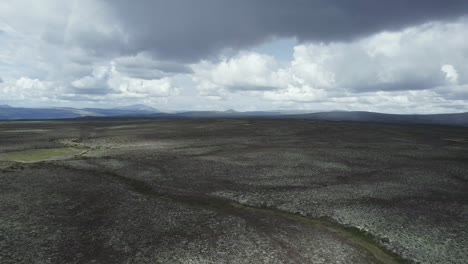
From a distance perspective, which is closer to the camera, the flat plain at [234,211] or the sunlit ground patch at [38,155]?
the flat plain at [234,211]

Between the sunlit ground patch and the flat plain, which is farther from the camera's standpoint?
the sunlit ground patch

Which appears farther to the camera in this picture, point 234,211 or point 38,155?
point 38,155

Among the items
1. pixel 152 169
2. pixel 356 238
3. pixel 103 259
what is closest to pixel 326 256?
pixel 356 238

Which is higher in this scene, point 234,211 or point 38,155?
point 38,155
